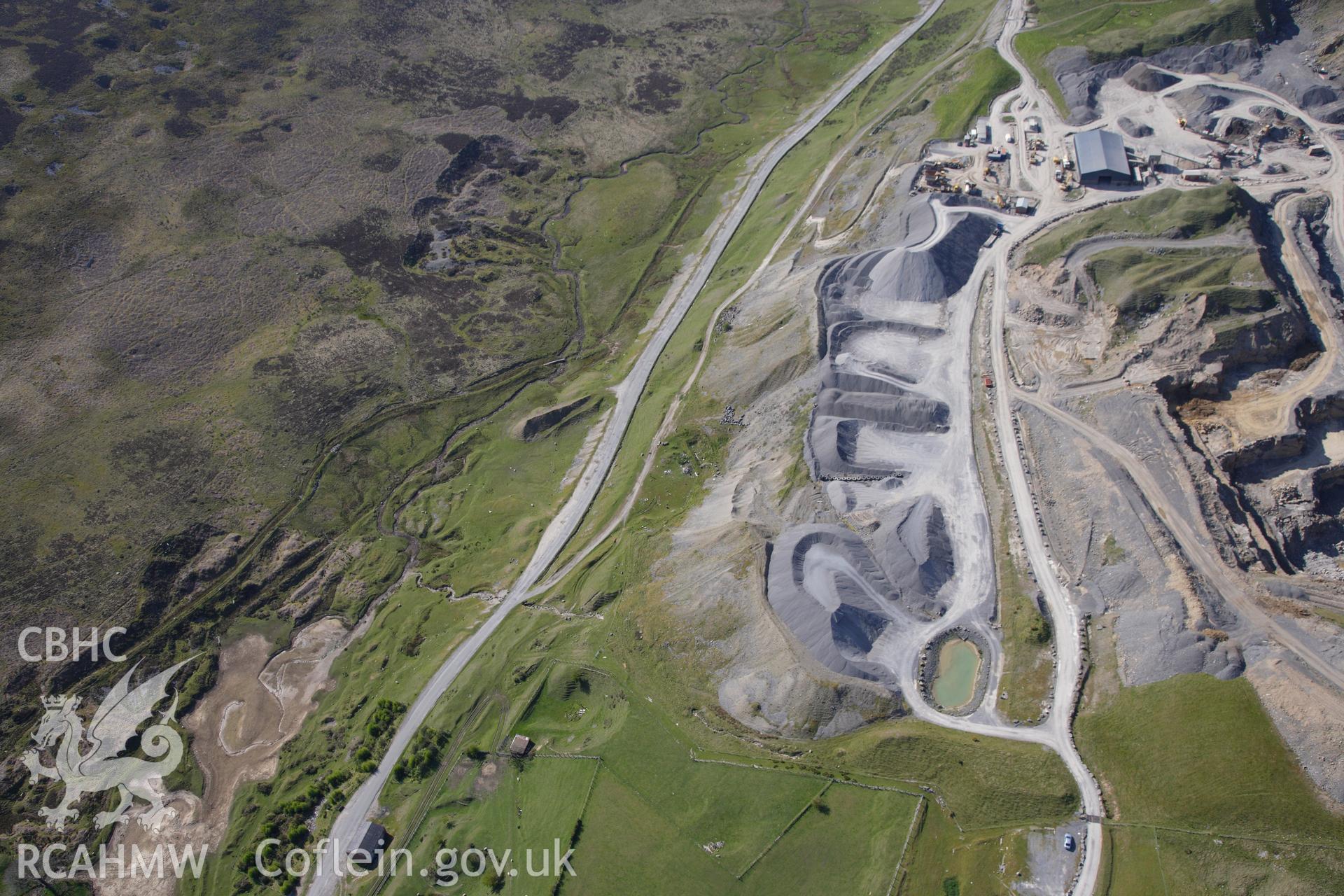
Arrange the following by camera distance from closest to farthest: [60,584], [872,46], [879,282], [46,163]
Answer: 1. [60,584]
2. [879,282]
3. [46,163]
4. [872,46]

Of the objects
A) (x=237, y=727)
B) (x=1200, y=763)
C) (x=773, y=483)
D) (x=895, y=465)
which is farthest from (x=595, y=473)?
(x=1200, y=763)

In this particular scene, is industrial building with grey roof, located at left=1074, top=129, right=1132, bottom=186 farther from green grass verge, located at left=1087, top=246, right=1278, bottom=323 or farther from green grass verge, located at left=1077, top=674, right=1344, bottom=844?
green grass verge, located at left=1077, top=674, right=1344, bottom=844

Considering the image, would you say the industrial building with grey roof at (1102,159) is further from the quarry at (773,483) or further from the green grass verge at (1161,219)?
the green grass verge at (1161,219)

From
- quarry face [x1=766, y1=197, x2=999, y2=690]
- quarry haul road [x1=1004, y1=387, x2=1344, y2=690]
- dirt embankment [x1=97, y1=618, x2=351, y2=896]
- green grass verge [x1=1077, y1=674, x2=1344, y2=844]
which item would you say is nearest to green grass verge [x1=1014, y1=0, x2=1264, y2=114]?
quarry face [x1=766, y1=197, x2=999, y2=690]

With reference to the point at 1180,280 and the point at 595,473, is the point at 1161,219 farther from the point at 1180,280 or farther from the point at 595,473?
the point at 595,473

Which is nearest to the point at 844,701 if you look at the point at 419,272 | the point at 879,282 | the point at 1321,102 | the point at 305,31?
the point at 879,282

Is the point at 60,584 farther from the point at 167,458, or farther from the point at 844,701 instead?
the point at 844,701
